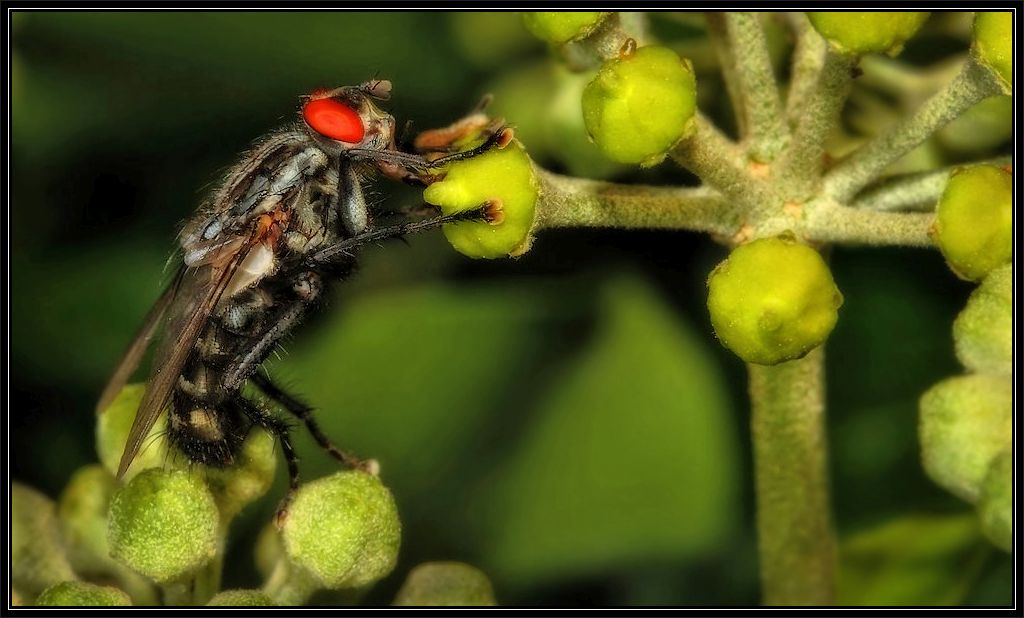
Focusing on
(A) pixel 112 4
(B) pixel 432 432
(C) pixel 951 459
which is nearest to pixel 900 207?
(C) pixel 951 459

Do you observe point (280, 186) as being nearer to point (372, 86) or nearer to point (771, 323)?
point (372, 86)

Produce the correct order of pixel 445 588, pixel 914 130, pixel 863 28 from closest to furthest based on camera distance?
pixel 863 28, pixel 914 130, pixel 445 588

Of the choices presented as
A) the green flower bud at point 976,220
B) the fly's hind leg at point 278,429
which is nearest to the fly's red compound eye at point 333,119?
the fly's hind leg at point 278,429

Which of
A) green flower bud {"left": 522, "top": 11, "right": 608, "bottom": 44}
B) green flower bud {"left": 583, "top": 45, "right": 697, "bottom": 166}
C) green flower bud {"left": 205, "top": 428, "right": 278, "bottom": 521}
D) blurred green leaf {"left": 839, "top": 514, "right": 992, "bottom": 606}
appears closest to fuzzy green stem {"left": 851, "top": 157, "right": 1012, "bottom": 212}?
green flower bud {"left": 583, "top": 45, "right": 697, "bottom": 166}

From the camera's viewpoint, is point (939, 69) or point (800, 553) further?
point (939, 69)

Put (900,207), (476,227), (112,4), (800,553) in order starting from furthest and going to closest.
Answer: (112,4) < (800,553) < (900,207) < (476,227)

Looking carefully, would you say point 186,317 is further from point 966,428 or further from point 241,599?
point 966,428

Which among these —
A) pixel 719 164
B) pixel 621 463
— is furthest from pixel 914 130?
pixel 621 463
